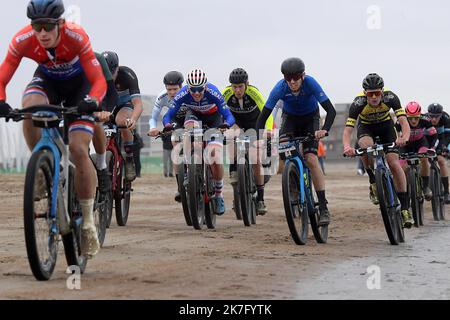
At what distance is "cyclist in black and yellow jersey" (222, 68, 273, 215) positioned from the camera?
15133 millimetres

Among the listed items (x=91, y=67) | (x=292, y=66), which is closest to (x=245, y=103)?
(x=292, y=66)

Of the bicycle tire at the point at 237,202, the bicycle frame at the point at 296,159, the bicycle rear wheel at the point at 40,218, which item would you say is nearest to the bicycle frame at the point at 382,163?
the bicycle frame at the point at 296,159

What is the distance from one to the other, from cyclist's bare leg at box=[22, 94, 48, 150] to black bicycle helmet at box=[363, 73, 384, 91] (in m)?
5.56

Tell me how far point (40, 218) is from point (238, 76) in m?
7.96

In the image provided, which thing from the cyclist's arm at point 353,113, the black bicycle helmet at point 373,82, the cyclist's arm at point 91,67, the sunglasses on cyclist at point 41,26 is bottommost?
the cyclist's arm at point 353,113

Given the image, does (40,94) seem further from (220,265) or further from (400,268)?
(400,268)

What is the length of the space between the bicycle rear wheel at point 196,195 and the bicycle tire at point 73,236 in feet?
14.8

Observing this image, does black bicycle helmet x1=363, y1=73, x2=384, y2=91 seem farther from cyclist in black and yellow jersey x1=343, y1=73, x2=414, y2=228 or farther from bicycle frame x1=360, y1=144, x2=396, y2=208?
bicycle frame x1=360, y1=144, x2=396, y2=208

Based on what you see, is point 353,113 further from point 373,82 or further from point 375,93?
point 373,82

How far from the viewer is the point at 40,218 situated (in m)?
7.49

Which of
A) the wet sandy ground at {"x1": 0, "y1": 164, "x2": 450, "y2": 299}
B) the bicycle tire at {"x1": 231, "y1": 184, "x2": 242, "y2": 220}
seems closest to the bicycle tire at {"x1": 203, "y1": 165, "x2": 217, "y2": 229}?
the wet sandy ground at {"x1": 0, "y1": 164, "x2": 450, "y2": 299}

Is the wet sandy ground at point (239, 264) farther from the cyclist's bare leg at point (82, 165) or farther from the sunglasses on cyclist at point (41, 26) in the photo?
the sunglasses on cyclist at point (41, 26)

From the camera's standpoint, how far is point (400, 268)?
920 cm

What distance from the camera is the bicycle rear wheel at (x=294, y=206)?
10.7 metres
